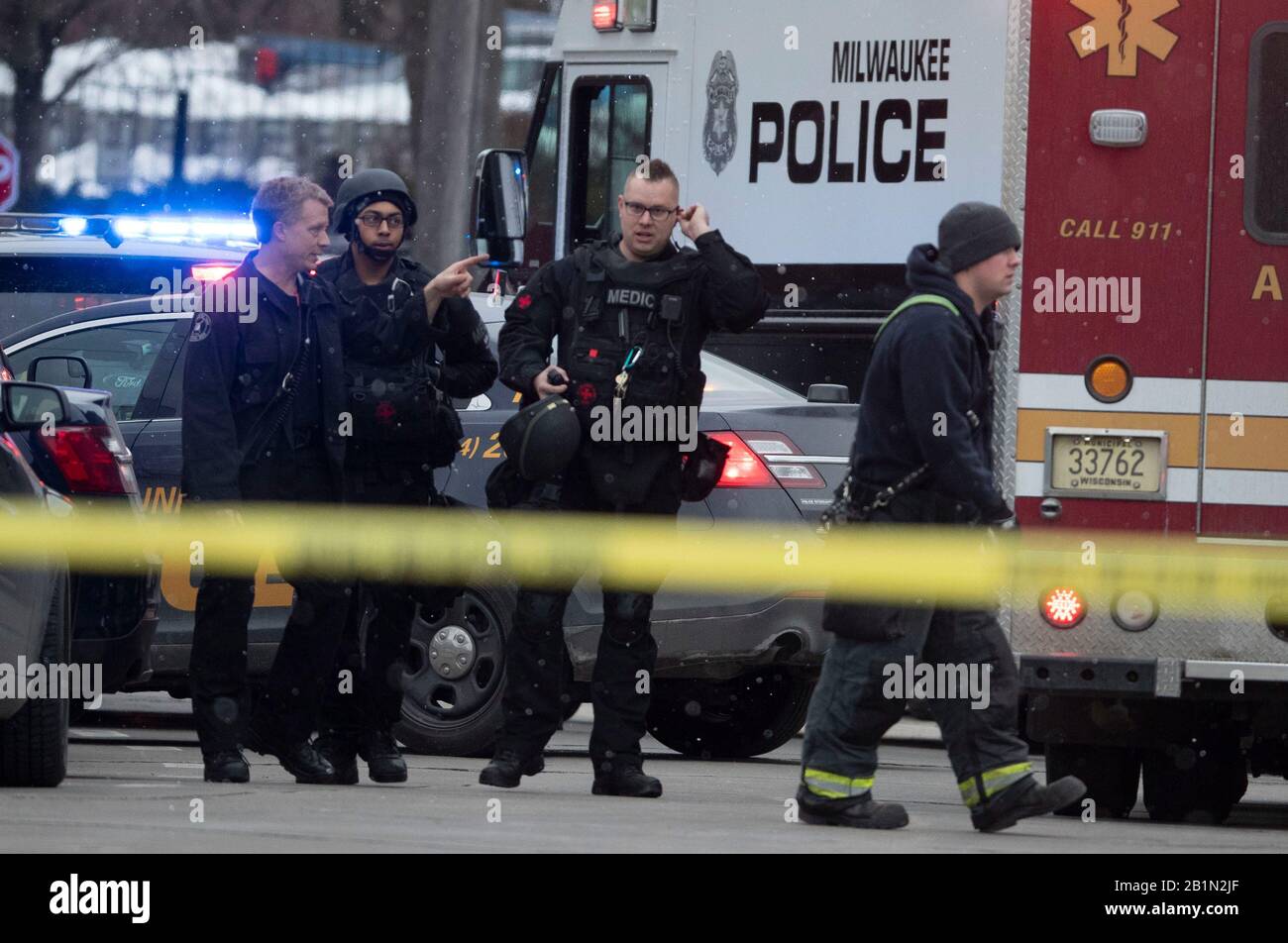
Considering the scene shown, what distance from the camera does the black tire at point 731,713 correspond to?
10703 mm

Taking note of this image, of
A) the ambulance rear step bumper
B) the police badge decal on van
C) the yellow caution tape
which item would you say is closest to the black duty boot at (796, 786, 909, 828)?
the yellow caution tape

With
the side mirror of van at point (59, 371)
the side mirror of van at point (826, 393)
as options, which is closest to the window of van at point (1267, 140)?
the side mirror of van at point (826, 393)

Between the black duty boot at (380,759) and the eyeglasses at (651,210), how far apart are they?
6.04 feet

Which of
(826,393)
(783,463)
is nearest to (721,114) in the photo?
(826,393)

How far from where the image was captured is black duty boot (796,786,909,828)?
7484mm

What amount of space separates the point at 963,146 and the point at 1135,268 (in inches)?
80.6

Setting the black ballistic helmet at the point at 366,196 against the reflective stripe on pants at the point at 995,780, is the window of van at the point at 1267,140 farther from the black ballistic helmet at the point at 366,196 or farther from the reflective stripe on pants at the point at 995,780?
the black ballistic helmet at the point at 366,196

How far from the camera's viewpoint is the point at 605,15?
1108 centimetres

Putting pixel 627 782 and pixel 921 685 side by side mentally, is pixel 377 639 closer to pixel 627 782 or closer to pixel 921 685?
pixel 627 782

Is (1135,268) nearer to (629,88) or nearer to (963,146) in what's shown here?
(963,146)

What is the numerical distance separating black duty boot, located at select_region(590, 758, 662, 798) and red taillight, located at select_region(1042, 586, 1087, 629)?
52.5 inches

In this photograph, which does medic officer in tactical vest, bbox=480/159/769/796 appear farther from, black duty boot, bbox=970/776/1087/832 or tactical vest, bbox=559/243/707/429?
black duty boot, bbox=970/776/1087/832
